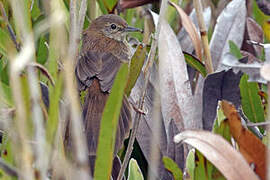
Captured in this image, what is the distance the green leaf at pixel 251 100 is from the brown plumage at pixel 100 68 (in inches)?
23.0

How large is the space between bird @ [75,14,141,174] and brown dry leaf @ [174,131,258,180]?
0.74 m

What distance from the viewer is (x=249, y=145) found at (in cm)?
179

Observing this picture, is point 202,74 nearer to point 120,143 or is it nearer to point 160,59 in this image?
point 160,59

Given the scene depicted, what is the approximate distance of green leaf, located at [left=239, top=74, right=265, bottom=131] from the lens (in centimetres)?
267

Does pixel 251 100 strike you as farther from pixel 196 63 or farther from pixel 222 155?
pixel 222 155

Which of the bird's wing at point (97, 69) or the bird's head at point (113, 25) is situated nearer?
the bird's wing at point (97, 69)

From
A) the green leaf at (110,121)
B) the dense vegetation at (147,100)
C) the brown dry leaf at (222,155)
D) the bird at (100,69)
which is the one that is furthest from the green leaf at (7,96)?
the brown dry leaf at (222,155)

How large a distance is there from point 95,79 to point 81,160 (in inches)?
72.3

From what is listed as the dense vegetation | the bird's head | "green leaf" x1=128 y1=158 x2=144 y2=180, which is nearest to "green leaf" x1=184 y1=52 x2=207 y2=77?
the dense vegetation

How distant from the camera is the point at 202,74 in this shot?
2.84 meters

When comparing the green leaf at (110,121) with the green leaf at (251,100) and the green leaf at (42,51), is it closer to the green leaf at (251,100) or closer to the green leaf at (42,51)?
the green leaf at (251,100)

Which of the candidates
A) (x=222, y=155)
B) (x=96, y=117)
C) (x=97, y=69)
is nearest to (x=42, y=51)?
(x=97, y=69)

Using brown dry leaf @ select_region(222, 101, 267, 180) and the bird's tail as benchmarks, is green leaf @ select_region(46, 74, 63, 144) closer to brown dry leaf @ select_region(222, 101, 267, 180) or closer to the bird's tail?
brown dry leaf @ select_region(222, 101, 267, 180)

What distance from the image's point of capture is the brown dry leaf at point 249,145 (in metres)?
1.78
